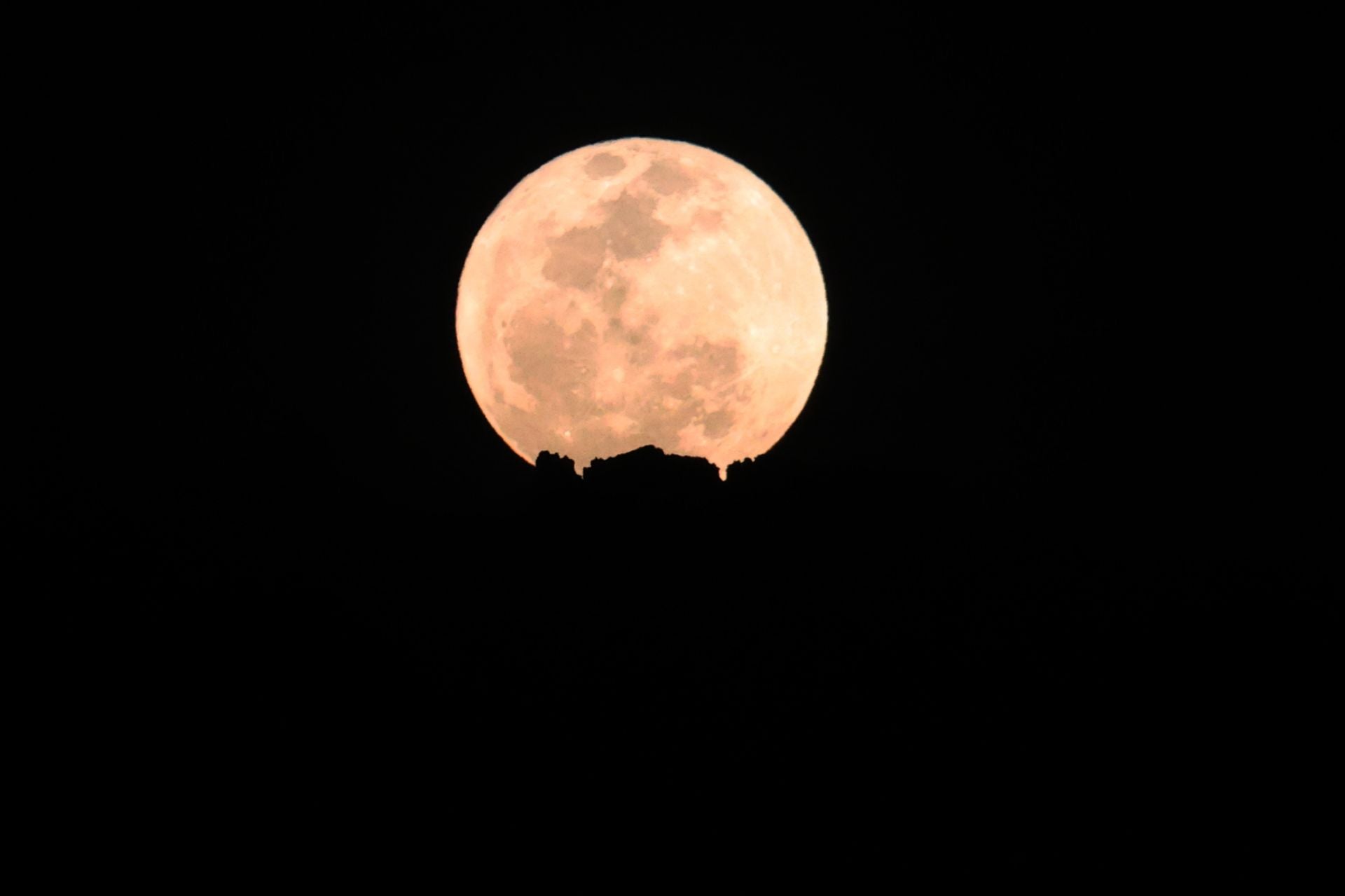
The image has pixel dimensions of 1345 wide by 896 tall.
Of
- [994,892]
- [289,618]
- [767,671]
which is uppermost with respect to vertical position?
[289,618]

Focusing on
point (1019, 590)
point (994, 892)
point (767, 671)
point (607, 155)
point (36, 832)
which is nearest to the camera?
point (994, 892)

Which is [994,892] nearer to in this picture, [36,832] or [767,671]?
[767,671]

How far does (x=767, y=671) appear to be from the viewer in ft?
27.1

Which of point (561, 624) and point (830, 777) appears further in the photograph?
point (561, 624)

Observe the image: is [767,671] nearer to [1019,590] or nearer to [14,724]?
[1019,590]

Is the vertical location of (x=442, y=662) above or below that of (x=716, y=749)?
above

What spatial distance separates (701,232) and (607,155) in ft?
3.77

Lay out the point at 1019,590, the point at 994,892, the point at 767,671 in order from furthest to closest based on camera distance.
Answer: the point at 1019,590 → the point at 767,671 → the point at 994,892

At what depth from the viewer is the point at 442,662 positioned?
8.49 metres

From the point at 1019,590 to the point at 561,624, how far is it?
335cm

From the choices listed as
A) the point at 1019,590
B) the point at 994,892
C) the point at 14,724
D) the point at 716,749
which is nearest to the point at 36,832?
the point at 14,724

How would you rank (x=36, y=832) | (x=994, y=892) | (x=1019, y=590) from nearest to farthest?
(x=994, y=892), (x=36, y=832), (x=1019, y=590)

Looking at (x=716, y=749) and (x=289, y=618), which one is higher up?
(x=289, y=618)

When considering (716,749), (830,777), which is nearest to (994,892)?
(830,777)
